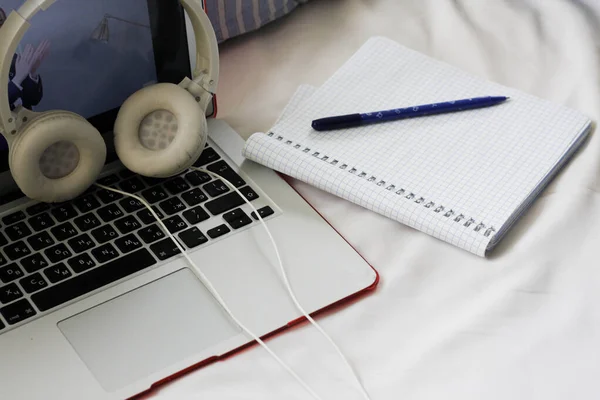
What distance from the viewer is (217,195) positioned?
652 millimetres

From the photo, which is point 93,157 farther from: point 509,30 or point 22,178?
point 509,30

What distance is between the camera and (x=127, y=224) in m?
0.62

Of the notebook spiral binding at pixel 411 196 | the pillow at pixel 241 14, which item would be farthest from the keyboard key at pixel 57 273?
the pillow at pixel 241 14

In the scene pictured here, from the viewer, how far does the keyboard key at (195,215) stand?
2.07 feet

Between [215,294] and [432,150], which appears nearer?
[215,294]

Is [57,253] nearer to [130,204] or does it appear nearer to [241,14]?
[130,204]

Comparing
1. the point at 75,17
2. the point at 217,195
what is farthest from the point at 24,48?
the point at 217,195

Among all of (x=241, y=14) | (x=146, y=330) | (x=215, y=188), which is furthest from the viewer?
(x=241, y=14)

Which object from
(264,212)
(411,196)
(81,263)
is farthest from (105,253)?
(411,196)

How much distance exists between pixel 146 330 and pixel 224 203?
129 millimetres

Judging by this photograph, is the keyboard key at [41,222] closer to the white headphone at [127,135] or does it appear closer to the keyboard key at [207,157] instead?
the white headphone at [127,135]

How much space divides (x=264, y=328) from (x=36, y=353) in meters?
0.15

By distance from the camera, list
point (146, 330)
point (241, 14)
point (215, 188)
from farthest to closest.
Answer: point (241, 14), point (215, 188), point (146, 330)

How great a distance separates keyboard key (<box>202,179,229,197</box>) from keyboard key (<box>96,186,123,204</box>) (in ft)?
0.22
